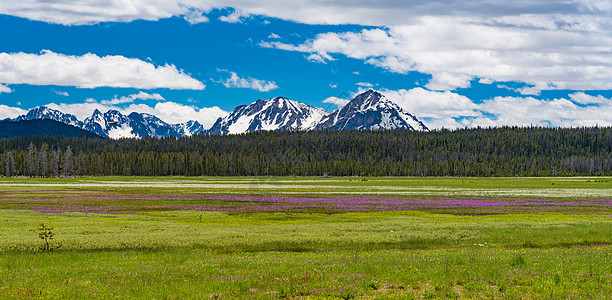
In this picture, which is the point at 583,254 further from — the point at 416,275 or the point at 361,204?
the point at 361,204

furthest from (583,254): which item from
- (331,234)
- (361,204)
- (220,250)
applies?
(361,204)

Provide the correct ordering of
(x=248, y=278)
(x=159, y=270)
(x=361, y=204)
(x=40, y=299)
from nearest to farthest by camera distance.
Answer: (x=40, y=299)
(x=248, y=278)
(x=159, y=270)
(x=361, y=204)

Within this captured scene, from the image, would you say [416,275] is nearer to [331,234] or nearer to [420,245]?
[420,245]

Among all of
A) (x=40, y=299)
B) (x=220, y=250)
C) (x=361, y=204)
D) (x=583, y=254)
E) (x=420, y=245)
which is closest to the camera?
(x=40, y=299)

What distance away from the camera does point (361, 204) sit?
222ft

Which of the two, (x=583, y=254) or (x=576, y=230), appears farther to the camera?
(x=576, y=230)

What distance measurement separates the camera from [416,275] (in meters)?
18.2

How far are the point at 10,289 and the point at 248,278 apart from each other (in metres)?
8.32

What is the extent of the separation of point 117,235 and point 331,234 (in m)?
14.9

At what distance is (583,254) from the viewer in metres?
23.2

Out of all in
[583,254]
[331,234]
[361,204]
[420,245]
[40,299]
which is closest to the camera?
[40,299]

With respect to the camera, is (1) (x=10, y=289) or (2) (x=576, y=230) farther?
(2) (x=576, y=230)

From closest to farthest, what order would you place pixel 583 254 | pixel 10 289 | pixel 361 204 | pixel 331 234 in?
pixel 10 289, pixel 583 254, pixel 331 234, pixel 361 204

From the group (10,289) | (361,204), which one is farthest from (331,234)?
(361,204)
